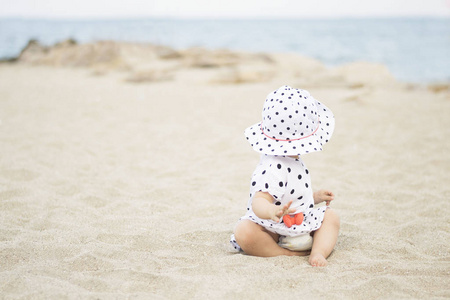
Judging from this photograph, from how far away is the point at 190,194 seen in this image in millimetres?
3465

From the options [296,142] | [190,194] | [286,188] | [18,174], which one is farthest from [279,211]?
[18,174]

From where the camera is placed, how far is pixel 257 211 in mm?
2100

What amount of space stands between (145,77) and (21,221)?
21.2 ft

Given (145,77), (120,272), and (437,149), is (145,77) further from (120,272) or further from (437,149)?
(120,272)

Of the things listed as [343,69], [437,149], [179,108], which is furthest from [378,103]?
[343,69]

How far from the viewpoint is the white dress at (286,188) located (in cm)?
220

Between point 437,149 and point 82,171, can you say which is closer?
point 82,171

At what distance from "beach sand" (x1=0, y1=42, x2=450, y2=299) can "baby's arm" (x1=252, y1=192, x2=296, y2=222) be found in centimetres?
31

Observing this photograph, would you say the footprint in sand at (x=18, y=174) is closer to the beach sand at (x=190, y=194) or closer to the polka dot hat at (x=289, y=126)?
the beach sand at (x=190, y=194)

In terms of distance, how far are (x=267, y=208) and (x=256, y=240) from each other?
0.35 m

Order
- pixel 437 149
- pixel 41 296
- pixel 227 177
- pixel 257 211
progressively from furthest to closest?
pixel 437 149
pixel 227 177
pixel 257 211
pixel 41 296

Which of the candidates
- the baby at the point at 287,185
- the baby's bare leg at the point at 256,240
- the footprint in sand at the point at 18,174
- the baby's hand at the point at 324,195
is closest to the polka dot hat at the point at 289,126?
the baby at the point at 287,185

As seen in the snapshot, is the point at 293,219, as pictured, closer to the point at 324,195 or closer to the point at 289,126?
the point at 324,195

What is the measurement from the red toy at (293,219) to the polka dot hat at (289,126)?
357mm
